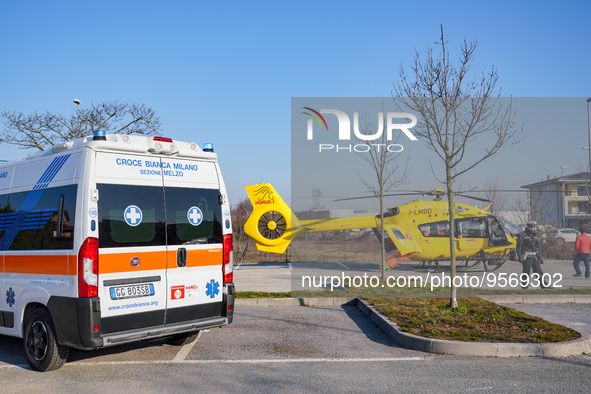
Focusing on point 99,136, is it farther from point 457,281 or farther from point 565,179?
point 565,179

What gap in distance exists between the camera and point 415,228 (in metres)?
17.7

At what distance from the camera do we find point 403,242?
17.8 m

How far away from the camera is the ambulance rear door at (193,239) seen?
21.0 ft

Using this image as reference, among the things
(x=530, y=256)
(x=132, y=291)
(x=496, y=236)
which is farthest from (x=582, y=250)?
(x=132, y=291)

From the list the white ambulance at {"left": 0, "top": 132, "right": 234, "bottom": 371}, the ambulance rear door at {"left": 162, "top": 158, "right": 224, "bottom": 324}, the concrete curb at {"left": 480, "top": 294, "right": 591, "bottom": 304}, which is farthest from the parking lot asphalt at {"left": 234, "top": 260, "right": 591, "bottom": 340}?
the white ambulance at {"left": 0, "top": 132, "right": 234, "bottom": 371}

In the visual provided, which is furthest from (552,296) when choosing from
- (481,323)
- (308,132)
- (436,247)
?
(308,132)

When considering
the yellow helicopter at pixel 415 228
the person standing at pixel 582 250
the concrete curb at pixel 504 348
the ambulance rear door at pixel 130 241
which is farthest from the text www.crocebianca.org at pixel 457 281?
the ambulance rear door at pixel 130 241

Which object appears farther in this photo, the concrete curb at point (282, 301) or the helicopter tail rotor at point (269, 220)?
the helicopter tail rotor at point (269, 220)

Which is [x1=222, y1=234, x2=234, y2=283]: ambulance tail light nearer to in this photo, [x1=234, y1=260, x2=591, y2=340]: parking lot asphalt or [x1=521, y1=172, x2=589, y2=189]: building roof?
[x1=234, y1=260, x2=591, y2=340]: parking lot asphalt

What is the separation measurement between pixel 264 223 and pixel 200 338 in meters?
10.6

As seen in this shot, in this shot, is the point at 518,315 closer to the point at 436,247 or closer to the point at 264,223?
the point at 436,247

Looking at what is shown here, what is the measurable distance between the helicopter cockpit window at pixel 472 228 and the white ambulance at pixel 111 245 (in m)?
11.8

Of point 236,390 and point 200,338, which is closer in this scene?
point 236,390

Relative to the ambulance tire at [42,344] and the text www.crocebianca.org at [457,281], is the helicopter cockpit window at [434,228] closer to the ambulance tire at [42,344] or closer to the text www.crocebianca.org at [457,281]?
the text www.crocebianca.org at [457,281]
